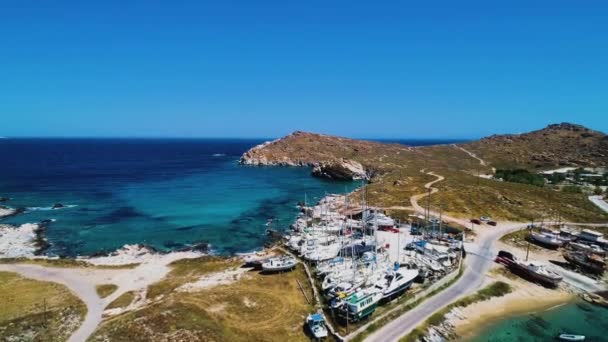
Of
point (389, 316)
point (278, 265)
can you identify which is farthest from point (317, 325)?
point (278, 265)

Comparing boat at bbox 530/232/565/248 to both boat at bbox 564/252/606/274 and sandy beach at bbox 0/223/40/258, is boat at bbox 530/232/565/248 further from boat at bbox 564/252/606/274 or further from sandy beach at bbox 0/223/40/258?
sandy beach at bbox 0/223/40/258

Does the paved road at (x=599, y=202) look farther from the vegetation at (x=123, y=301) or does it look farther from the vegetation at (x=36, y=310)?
the vegetation at (x=36, y=310)

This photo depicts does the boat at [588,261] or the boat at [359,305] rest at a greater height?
the boat at [359,305]

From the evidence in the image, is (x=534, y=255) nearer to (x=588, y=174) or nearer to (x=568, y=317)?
(x=568, y=317)

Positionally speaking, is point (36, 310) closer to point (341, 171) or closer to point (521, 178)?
point (341, 171)

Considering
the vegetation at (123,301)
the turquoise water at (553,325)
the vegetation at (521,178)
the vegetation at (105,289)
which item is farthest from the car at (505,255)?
the vegetation at (521,178)

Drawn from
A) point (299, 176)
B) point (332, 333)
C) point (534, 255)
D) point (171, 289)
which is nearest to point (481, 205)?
point (534, 255)
